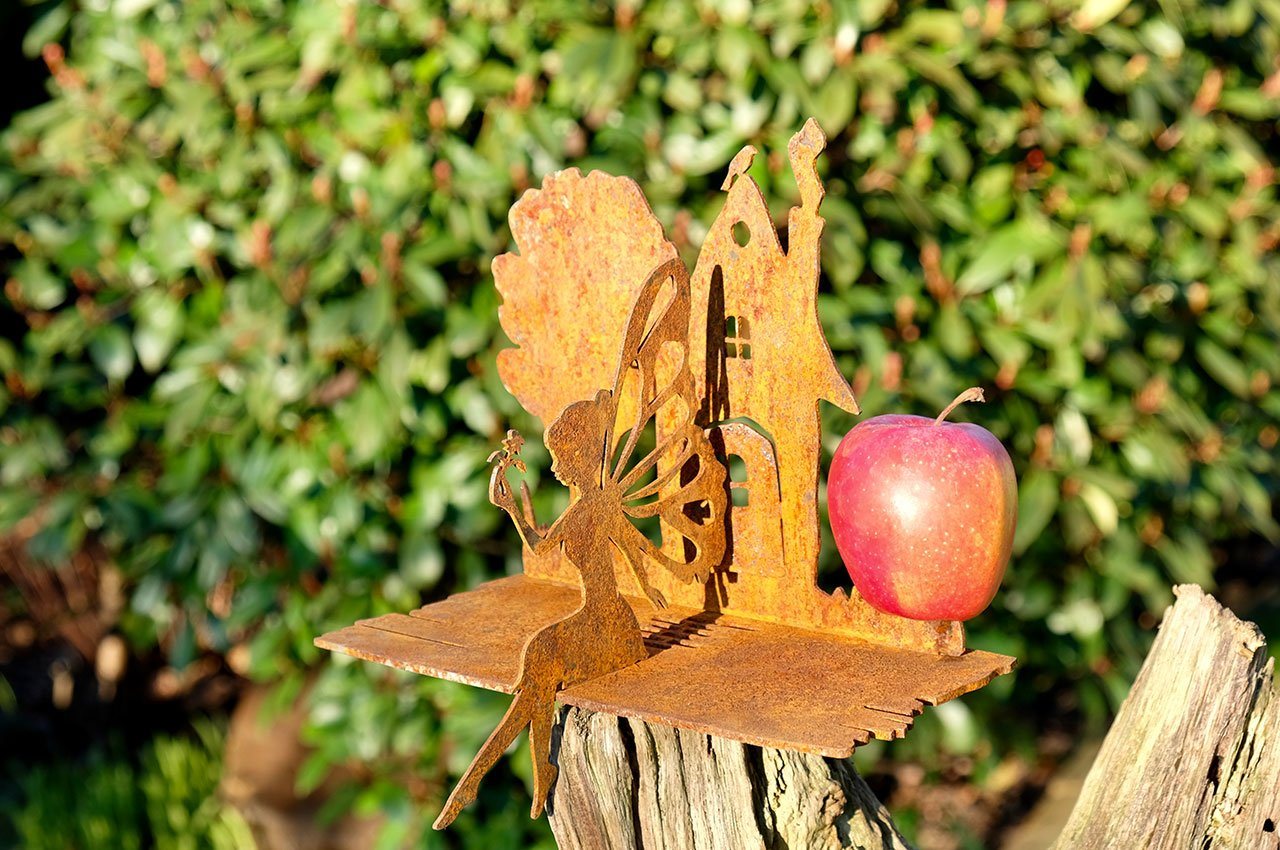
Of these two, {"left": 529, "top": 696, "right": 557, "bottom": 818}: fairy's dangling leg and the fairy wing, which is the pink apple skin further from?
{"left": 529, "top": 696, "right": 557, "bottom": 818}: fairy's dangling leg

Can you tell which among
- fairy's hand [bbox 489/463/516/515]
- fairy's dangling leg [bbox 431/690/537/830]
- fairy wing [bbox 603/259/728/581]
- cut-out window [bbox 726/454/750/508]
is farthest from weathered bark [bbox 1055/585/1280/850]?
cut-out window [bbox 726/454/750/508]

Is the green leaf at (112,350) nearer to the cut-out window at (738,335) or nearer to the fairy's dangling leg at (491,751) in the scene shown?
the cut-out window at (738,335)

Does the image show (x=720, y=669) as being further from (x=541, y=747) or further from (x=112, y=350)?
(x=112, y=350)

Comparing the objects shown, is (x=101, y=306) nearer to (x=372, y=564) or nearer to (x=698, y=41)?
(x=372, y=564)

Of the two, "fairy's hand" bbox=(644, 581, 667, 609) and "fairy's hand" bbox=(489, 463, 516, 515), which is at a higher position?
"fairy's hand" bbox=(489, 463, 516, 515)

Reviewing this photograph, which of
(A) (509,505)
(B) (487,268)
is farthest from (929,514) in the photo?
(B) (487,268)

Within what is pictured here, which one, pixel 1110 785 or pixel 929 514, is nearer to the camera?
pixel 929 514

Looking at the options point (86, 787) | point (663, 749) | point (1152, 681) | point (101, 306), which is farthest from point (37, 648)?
point (1152, 681)
